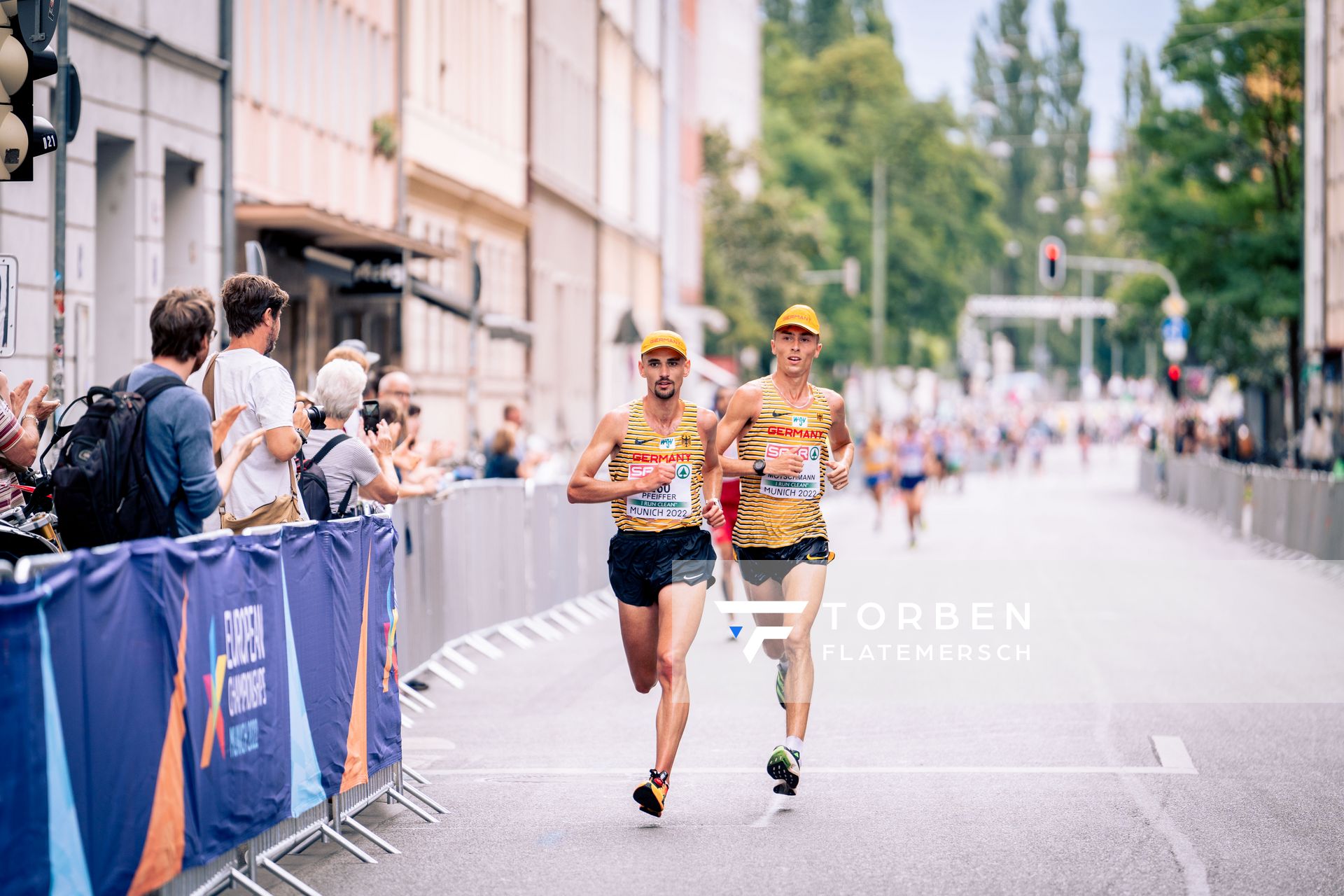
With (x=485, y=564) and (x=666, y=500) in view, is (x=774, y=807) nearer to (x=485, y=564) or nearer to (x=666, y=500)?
(x=666, y=500)

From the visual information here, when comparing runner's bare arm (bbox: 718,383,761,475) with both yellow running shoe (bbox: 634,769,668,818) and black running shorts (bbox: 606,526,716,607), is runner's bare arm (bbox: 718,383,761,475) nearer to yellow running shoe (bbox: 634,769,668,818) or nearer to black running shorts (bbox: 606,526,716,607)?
black running shorts (bbox: 606,526,716,607)

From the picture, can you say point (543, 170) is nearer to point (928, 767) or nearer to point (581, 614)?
point (581, 614)

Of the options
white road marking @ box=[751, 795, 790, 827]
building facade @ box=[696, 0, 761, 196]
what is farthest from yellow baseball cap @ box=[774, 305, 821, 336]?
building facade @ box=[696, 0, 761, 196]

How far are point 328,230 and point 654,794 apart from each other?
1489cm

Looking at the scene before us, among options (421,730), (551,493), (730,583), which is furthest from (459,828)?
(551,493)

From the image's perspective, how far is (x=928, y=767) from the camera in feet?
35.2

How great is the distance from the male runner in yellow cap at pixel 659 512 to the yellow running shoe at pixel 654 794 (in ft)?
0.57

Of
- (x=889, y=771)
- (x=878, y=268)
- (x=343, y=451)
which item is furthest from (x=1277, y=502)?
(x=878, y=268)

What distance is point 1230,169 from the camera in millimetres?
53688

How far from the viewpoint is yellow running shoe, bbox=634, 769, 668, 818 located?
29.7 feet

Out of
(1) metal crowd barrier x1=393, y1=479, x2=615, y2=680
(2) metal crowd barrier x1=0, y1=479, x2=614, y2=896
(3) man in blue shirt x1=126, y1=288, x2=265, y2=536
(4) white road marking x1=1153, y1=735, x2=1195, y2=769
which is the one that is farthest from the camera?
(1) metal crowd barrier x1=393, y1=479, x2=615, y2=680

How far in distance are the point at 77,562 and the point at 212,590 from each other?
3.43 feet

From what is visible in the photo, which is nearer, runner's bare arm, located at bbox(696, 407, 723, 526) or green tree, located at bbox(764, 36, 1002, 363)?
runner's bare arm, located at bbox(696, 407, 723, 526)

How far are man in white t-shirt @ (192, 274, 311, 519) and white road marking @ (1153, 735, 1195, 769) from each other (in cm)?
450
